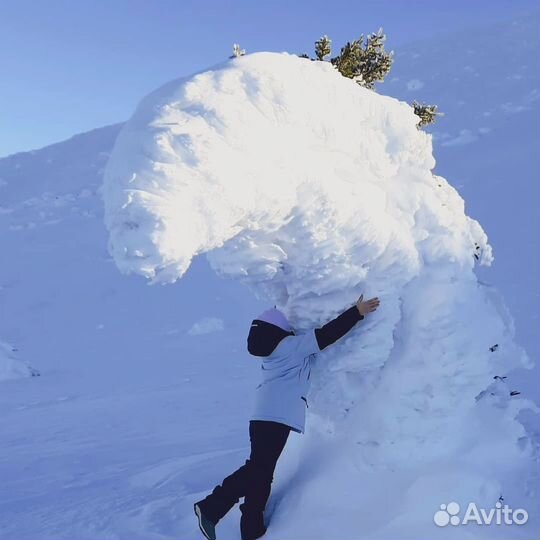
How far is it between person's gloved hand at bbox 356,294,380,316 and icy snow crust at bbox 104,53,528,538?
0.12 meters

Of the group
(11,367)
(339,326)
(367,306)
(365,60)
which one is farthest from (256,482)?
(11,367)

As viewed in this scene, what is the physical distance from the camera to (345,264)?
3080mm

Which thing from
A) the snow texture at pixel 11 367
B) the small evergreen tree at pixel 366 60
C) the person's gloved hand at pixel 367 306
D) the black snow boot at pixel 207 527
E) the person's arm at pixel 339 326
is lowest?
the black snow boot at pixel 207 527

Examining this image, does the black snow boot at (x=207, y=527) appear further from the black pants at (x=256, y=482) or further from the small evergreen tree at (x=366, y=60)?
the small evergreen tree at (x=366, y=60)

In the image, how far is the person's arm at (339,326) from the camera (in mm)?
2973

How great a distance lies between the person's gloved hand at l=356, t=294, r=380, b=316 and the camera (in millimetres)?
3022

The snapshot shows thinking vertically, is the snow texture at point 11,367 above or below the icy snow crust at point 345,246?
above

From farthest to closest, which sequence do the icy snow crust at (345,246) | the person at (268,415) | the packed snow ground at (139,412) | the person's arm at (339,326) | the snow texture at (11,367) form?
the snow texture at (11,367), the packed snow ground at (139,412), the person at (268,415), the person's arm at (339,326), the icy snow crust at (345,246)

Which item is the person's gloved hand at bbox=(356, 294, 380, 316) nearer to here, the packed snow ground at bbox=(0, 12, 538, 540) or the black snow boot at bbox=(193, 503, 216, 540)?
the packed snow ground at bbox=(0, 12, 538, 540)

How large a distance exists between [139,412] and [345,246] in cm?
457

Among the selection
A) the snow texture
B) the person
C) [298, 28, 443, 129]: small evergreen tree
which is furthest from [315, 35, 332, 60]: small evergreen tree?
the snow texture

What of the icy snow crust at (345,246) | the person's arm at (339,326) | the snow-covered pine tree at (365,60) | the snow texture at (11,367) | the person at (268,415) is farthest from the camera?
the snow texture at (11,367)

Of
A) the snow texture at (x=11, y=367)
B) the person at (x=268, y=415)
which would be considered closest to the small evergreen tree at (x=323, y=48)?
the person at (x=268, y=415)

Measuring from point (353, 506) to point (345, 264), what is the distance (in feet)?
3.98
